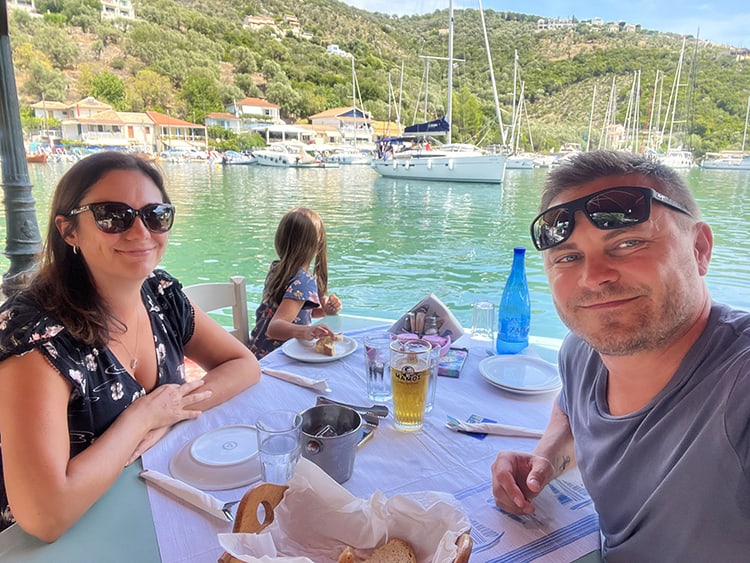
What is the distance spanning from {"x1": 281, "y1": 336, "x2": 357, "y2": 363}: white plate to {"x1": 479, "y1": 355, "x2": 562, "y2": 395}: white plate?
1.36 feet

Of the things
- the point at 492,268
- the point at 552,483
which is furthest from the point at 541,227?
the point at 492,268

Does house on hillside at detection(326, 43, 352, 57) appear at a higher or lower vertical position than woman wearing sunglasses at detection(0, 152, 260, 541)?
higher

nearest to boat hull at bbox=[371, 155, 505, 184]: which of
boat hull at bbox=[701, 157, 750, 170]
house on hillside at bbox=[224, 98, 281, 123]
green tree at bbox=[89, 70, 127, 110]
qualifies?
boat hull at bbox=[701, 157, 750, 170]

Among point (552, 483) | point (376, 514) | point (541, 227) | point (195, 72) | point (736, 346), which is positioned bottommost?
point (552, 483)

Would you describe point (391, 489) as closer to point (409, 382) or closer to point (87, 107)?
point (409, 382)

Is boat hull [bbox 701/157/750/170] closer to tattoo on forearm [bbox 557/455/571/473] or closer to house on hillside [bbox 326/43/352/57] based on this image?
tattoo on forearm [bbox 557/455/571/473]

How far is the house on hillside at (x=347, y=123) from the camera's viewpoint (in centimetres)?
Result: 4353

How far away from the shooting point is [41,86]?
111 feet

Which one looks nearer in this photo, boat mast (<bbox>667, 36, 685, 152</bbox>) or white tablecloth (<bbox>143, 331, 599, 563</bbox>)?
white tablecloth (<bbox>143, 331, 599, 563</bbox>)

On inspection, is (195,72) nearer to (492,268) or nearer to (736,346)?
(492,268)

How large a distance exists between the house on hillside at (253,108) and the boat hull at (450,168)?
27068mm

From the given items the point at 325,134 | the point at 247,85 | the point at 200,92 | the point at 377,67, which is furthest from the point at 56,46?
the point at 377,67

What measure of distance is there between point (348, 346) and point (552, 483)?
0.75 meters

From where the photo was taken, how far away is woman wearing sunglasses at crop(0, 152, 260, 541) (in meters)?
0.73
